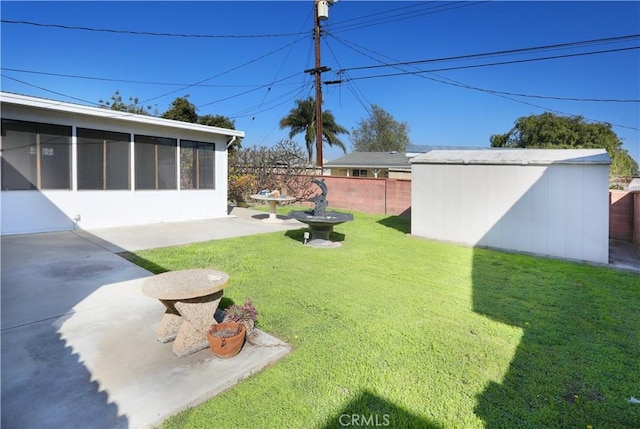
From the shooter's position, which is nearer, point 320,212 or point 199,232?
point 320,212

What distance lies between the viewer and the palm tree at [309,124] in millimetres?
29188

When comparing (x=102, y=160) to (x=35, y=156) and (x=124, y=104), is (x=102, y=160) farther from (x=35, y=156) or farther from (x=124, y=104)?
(x=124, y=104)

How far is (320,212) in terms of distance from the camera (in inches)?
307

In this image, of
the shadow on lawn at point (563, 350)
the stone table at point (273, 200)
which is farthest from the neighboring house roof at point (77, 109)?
the shadow on lawn at point (563, 350)

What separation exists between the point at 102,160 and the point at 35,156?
4.45ft

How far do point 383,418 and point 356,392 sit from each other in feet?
0.96

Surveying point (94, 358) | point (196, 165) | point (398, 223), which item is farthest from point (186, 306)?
point (398, 223)

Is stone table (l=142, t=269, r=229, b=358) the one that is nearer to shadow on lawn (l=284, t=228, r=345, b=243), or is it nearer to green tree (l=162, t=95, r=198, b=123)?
shadow on lawn (l=284, t=228, r=345, b=243)

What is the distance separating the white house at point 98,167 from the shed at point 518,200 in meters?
6.37

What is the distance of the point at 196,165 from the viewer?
10969mm

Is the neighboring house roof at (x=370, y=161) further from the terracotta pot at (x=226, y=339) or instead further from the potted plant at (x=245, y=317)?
Result: the terracotta pot at (x=226, y=339)

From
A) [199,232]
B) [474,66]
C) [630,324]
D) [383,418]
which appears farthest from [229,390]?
[474,66]

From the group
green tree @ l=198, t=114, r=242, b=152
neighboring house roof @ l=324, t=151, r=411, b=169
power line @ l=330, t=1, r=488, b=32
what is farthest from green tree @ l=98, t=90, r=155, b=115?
power line @ l=330, t=1, r=488, b=32

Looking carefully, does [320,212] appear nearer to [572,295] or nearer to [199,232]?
[199,232]
